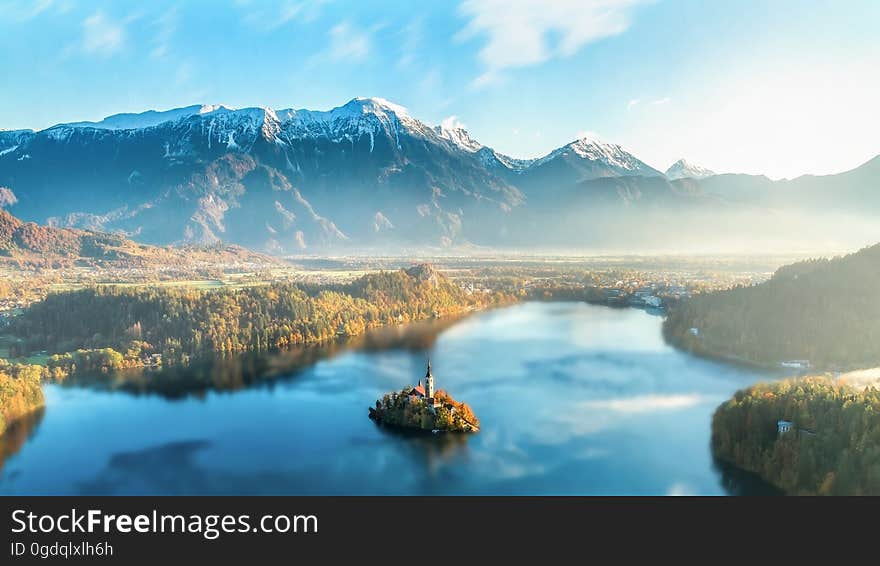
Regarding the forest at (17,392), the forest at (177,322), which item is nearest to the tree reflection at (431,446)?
the forest at (17,392)

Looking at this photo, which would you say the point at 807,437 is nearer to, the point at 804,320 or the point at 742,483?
the point at 742,483

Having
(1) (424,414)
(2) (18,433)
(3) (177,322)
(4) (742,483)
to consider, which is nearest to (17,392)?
(2) (18,433)

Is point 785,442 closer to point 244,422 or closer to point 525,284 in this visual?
point 244,422

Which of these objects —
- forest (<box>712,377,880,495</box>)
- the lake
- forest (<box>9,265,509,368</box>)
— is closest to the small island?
the lake

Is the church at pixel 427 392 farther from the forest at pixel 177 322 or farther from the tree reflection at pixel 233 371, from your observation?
the forest at pixel 177 322

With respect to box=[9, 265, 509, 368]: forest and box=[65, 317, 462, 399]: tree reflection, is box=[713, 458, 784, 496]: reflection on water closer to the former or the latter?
box=[65, 317, 462, 399]: tree reflection
